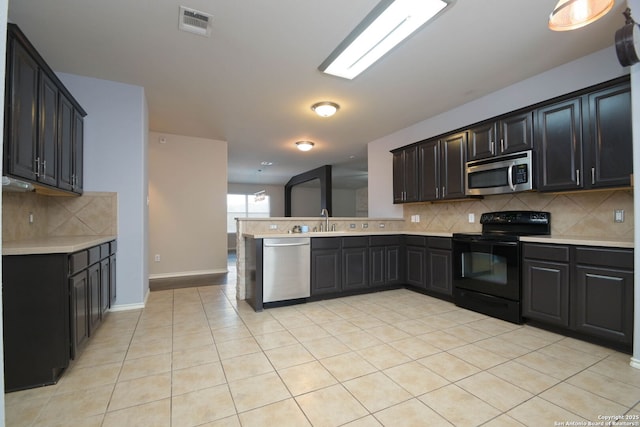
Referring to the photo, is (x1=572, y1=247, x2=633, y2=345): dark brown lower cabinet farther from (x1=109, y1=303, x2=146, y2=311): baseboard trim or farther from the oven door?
(x1=109, y1=303, x2=146, y2=311): baseboard trim

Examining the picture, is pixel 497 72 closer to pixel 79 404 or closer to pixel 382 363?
pixel 382 363

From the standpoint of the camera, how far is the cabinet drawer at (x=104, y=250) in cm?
287

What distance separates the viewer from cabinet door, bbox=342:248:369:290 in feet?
13.5

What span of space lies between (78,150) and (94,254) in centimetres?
137

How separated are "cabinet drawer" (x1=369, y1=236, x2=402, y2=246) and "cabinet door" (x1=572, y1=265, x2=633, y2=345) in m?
2.21

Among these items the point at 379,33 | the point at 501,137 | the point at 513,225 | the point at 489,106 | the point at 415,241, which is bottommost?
the point at 415,241

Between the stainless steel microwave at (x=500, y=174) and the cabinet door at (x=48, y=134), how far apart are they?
429cm

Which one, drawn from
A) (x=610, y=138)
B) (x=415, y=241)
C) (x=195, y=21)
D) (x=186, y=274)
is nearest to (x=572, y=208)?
(x=610, y=138)

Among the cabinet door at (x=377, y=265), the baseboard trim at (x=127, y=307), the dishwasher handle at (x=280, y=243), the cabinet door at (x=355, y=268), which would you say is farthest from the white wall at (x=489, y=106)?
the baseboard trim at (x=127, y=307)

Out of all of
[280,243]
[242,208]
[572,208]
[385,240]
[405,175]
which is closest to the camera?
[572,208]

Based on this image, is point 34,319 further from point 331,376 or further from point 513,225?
point 513,225

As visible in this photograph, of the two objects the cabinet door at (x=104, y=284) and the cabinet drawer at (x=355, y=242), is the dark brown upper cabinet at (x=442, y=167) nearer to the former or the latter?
the cabinet drawer at (x=355, y=242)

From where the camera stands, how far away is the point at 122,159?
354 centimetres

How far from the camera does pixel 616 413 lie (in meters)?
1.71
